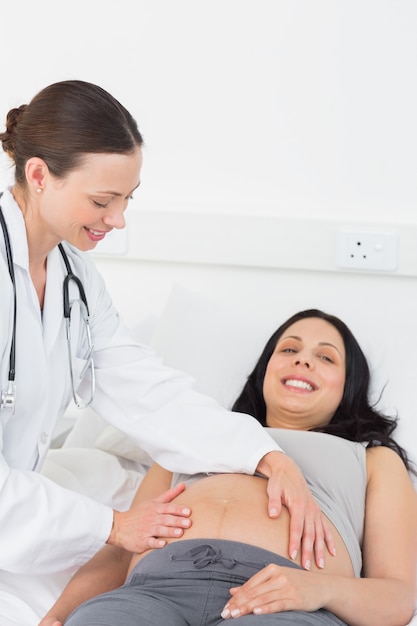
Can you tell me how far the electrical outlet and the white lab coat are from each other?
31.9 inches

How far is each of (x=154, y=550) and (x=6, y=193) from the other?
748 mm

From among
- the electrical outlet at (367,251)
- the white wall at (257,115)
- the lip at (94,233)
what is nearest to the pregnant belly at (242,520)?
the lip at (94,233)

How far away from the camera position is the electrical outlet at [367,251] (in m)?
2.47

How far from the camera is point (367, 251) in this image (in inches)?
98.0

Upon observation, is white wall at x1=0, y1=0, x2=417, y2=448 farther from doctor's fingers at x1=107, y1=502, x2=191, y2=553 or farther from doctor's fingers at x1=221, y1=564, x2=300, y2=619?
doctor's fingers at x1=221, y1=564, x2=300, y2=619

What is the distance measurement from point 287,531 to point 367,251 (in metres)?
1.10

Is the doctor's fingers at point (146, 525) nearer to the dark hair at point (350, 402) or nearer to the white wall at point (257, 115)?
the dark hair at point (350, 402)

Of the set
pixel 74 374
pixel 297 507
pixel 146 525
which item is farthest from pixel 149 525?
pixel 74 374

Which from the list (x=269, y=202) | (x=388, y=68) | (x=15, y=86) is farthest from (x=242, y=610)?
(x=15, y=86)

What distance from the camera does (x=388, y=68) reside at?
248cm

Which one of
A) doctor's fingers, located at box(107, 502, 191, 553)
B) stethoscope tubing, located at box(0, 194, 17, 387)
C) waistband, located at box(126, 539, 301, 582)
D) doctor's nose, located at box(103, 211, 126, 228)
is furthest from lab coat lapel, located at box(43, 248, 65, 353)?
waistband, located at box(126, 539, 301, 582)

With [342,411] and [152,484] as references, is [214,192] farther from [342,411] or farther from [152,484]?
[152,484]

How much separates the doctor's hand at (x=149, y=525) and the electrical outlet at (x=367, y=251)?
108cm

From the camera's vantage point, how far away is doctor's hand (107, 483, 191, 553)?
5.25ft
